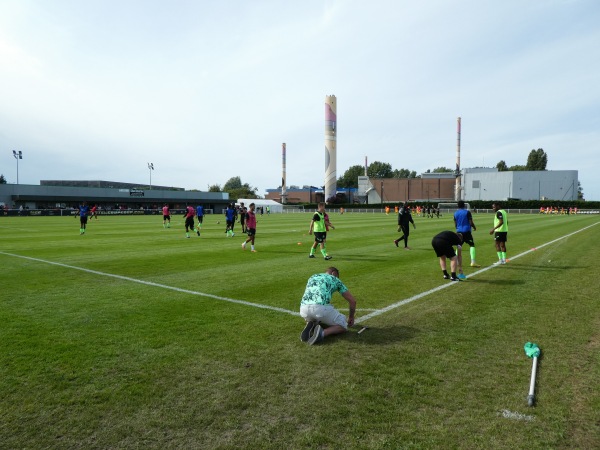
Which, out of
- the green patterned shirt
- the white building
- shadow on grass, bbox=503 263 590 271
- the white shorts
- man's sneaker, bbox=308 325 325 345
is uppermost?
the white building

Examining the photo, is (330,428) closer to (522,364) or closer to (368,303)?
(522,364)

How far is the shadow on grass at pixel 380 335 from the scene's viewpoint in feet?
19.9

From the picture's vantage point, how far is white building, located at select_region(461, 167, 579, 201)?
97.2 metres

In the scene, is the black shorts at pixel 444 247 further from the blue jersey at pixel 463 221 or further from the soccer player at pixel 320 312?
the soccer player at pixel 320 312

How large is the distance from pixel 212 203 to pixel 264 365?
95746mm

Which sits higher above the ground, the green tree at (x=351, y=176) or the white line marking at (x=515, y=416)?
the green tree at (x=351, y=176)

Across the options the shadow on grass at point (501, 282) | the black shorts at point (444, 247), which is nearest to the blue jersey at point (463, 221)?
the shadow on grass at point (501, 282)

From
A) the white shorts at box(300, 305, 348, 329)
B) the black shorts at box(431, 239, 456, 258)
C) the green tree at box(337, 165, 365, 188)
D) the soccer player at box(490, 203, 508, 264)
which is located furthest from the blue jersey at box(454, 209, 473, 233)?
the green tree at box(337, 165, 365, 188)

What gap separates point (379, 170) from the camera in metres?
185

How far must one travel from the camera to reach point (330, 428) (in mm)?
3779

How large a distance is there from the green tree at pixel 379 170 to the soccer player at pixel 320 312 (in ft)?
598

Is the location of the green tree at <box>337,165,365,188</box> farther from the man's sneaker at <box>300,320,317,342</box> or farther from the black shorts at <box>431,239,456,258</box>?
the man's sneaker at <box>300,320,317,342</box>

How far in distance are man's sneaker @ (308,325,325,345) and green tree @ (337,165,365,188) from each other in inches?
6816

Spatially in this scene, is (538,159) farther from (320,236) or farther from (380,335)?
(380,335)
